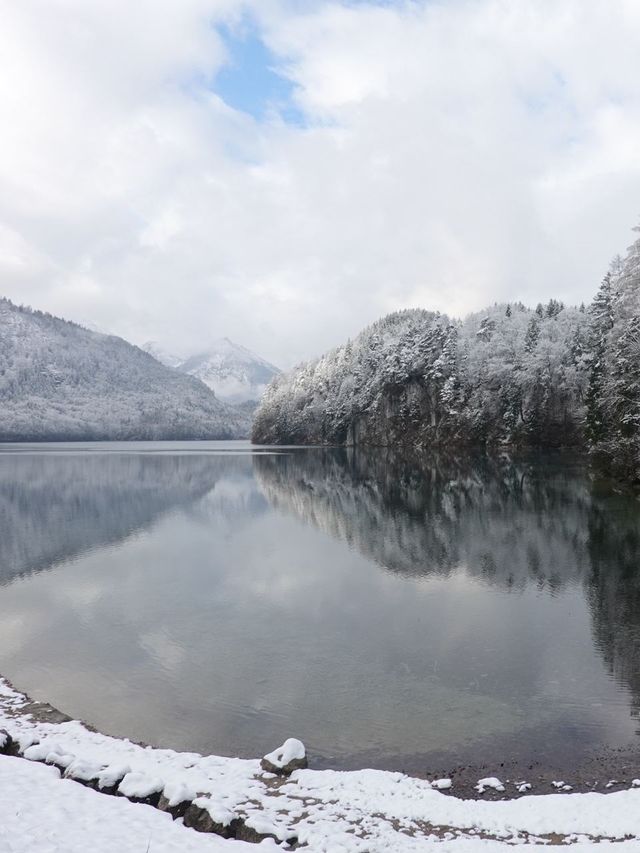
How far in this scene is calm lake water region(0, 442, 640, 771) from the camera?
1512 cm

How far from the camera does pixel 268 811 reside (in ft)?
35.5

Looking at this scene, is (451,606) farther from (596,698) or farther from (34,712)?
(34,712)

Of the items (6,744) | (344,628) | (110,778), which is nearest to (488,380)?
(344,628)

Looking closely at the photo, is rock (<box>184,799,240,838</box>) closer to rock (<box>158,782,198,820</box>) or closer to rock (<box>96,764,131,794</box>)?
rock (<box>158,782,198,820</box>)

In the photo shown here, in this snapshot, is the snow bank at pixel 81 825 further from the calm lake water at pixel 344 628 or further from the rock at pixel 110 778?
the calm lake water at pixel 344 628

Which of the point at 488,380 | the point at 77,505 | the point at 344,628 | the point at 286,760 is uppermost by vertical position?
the point at 488,380

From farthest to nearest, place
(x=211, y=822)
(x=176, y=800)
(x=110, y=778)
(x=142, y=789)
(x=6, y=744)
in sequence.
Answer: (x=6, y=744), (x=110, y=778), (x=142, y=789), (x=176, y=800), (x=211, y=822)

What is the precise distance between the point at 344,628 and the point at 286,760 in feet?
33.9

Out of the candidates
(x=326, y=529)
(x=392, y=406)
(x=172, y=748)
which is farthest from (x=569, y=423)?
(x=172, y=748)

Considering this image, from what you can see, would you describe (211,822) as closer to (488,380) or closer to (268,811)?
(268,811)

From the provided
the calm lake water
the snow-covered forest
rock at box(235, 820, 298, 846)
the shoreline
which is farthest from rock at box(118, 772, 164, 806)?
the snow-covered forest

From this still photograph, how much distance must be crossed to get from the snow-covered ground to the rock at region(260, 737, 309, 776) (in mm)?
232

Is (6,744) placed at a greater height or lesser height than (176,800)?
lesser

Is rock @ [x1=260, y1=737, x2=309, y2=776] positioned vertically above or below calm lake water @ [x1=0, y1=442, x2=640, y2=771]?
above
